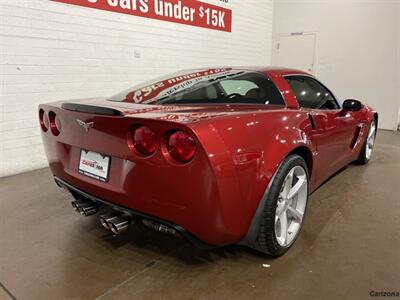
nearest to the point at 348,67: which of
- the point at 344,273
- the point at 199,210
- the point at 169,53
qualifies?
the point at 169,53

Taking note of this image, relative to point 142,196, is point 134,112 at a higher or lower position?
higher

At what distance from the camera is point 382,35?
21.5 ft

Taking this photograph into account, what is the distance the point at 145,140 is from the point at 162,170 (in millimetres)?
159

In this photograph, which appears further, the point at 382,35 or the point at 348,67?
the point at 348,67

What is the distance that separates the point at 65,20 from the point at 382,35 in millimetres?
6089

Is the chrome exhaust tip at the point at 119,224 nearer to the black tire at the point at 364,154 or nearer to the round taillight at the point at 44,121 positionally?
the round taillight at the point at 44,121

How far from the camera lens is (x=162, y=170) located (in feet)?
→ 4.46

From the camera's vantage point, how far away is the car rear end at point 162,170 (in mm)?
1308

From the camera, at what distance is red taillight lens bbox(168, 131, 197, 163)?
131cm

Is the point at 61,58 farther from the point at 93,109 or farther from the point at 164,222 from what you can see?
the point at 164,222

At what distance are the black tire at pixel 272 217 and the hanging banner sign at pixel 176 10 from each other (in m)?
3.47

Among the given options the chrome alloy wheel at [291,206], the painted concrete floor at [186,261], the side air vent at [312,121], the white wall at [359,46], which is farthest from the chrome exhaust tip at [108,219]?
the white wall at [359,46]

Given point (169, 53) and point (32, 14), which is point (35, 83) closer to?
point (32, 14)

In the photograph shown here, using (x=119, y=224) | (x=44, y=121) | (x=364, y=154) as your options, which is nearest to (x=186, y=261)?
(x=119, y=224)
